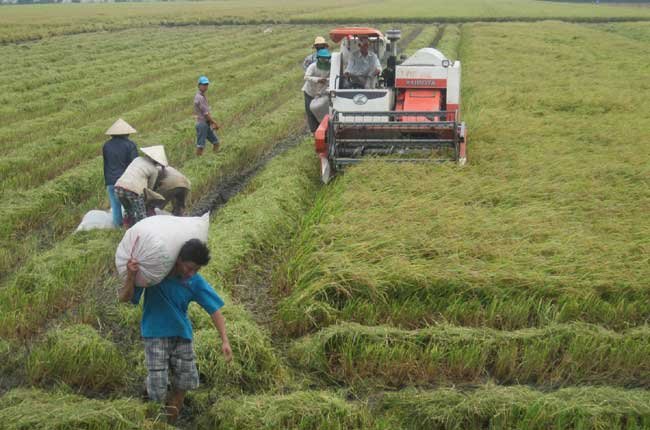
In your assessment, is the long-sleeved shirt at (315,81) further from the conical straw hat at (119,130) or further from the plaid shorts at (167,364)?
the plaid shorts at (167,364)

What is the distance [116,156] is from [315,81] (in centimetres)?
445

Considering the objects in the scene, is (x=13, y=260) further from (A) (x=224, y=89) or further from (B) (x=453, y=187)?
(A) (x=224, y=89)

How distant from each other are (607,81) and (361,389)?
13777 millimetres

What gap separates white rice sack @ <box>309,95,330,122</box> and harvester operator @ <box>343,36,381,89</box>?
495mm

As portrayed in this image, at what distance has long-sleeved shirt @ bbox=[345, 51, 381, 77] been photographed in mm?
10406

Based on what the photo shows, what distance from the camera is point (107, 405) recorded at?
13.7ft

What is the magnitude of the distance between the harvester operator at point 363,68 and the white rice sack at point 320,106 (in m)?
0.50

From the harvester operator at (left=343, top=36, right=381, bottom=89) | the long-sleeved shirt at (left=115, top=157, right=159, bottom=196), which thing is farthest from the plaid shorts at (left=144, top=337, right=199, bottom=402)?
the harvester operator at (left=343, top=36, right=381, bottom=89)

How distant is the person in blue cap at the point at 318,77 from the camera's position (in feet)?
35.9

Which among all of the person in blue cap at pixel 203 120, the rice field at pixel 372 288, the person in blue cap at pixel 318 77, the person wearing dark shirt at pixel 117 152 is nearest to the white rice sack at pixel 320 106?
the person in blue cap at pixel 318 77

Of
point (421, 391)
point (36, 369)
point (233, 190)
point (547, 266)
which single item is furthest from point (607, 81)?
point (36, 369)

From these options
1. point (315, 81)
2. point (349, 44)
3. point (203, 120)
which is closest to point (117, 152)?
point (203, 120)

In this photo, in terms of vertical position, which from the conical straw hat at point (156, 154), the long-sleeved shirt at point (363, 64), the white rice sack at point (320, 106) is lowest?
the white rice sack at point (320, 106)

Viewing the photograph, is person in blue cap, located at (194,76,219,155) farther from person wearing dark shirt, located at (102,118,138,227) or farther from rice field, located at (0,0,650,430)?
person wearing dark shirt, located at (102,118,138,227)
